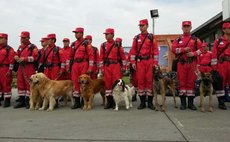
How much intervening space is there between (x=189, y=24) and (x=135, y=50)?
1707mm

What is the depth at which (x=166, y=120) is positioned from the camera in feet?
25.1

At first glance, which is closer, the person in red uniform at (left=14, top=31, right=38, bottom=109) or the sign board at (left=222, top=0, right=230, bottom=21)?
the person in red uniform at (left=14, top=31, right=38, bottom=109)

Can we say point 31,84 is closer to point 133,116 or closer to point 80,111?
point 80,111

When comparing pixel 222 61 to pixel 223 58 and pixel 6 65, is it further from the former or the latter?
pixel 6 65

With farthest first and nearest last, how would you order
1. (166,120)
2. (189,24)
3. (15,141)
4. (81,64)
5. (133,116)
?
(81,64), (189,24), (133,116), (166,120), (15,141)

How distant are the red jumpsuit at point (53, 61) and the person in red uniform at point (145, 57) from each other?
7.86ft

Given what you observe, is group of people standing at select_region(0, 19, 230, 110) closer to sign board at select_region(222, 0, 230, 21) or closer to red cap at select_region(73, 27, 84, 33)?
red cap at select_region(73, 27, 84, 33)

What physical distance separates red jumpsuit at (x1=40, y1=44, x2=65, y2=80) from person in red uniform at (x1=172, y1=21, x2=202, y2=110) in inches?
143

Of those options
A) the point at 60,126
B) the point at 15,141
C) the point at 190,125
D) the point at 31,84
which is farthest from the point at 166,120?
the point at 31,84

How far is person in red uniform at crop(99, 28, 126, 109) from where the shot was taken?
32.3 ft

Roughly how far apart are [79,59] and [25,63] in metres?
1.77

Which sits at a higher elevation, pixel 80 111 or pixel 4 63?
pixel 4 63

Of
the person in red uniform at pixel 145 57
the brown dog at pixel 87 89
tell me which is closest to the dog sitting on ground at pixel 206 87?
the person in red uniform at pixel 145 57

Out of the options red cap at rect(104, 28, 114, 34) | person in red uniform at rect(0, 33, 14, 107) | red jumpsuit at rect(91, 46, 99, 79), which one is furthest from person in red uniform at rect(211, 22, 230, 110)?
person in red uniform at rect(0, 33, 14, 107)
